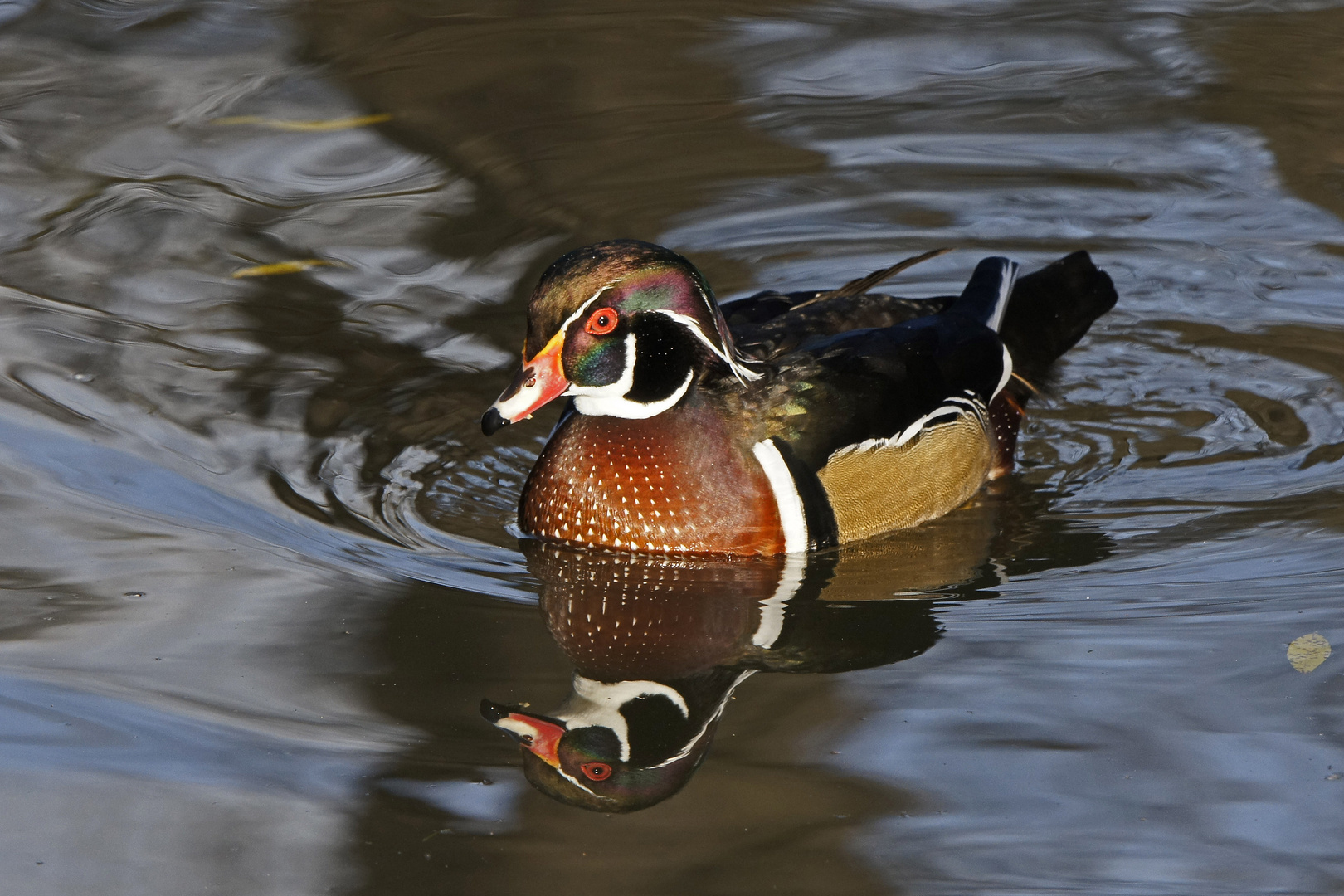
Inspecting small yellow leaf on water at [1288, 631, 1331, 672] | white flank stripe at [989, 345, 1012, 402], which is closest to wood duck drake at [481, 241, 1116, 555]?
white flank stripe at [989, 345, 1012, 402]

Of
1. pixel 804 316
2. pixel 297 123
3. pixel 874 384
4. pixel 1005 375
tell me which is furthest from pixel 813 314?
pixel 297 123

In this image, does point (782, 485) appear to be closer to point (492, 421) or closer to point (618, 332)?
point (618, 332)

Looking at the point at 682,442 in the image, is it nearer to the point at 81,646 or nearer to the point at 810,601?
the point at 810,601

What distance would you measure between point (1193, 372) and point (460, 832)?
12.8 feet

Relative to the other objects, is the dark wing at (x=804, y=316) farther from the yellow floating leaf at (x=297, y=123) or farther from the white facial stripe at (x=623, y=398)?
the yellow floating leaf at (x=297, y=123)

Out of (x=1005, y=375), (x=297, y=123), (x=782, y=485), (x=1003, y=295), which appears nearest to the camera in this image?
(x=782, y=485)

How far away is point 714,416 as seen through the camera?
201 inches

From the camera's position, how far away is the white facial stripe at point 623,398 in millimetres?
5055

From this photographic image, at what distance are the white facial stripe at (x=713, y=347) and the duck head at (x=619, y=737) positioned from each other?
1078 millimetres

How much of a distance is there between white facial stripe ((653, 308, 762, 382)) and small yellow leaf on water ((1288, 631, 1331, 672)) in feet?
5.67

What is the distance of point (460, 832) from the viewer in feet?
11.7

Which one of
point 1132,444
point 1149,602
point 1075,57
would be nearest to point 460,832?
point 1149,602

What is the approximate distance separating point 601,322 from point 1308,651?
2137 mm

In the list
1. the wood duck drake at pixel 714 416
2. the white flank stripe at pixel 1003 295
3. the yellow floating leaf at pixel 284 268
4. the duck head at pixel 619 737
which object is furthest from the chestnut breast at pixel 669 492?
the yellow floating leaf at pixel 284 268
